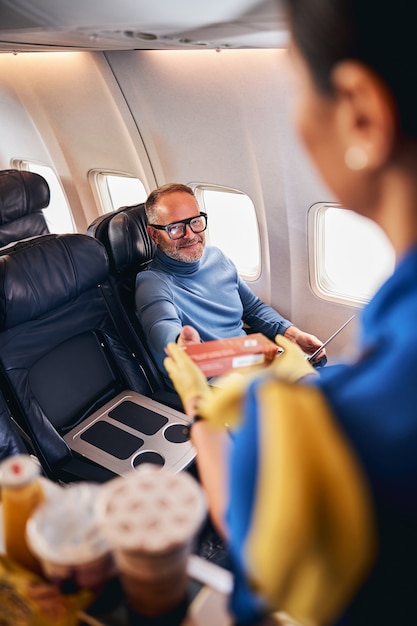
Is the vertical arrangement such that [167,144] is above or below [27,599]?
Result: above

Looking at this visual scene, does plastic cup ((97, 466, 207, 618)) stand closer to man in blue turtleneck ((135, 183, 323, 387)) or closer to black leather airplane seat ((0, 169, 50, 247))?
man in blue turtleneck ((135, 183, 323, 387))

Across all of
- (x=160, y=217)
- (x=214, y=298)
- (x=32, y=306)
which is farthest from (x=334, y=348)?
(x=32, y=306)

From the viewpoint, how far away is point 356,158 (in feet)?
1.80

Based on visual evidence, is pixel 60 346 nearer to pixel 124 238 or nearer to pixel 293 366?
pixel 124 238

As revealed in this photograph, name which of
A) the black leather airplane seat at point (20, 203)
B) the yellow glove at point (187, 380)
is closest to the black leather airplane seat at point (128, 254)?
the yellow glove at point (187, 380)

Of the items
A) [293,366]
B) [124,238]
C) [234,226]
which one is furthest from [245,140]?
[293,366]

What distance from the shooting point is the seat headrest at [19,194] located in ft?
15.2

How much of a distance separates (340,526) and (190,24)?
2.00 meters

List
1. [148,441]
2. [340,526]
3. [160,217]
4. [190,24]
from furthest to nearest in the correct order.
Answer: [160,217], [148,441], [190,24], [340,526]

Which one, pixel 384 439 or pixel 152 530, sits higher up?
pixel 384 439

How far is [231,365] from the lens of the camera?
1470 millimetres

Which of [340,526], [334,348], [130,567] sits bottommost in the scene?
[334,348]

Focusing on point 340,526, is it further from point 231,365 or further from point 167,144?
point 167,144

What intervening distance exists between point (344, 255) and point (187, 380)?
8.90 feet
